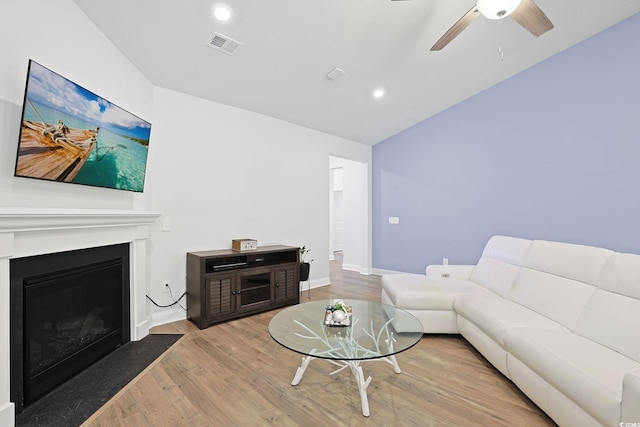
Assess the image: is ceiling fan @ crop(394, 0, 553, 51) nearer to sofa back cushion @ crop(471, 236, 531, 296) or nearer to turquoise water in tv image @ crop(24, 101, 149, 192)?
sofa back cushion @ crop(471, 236, 531, 296)

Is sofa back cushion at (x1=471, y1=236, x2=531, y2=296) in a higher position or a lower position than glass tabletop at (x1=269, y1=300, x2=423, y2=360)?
higher

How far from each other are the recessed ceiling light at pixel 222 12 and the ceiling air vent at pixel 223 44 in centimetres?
18

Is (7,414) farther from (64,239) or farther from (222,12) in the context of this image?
(222,12)

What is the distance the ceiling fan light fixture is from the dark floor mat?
3520 millimetres

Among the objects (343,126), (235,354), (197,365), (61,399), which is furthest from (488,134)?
(61,399)

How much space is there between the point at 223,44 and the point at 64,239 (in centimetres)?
202

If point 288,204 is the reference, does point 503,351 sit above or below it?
below

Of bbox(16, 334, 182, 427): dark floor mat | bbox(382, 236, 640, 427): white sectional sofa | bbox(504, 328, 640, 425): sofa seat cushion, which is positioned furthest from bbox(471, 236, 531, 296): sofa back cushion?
bbox(16, 334, 182, 427): dark floor mat

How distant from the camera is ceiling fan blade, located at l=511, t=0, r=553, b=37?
5.95ft

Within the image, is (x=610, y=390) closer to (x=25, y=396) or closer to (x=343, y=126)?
(x=25, y=396)

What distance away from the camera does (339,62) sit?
3.01 metres

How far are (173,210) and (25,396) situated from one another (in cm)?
184

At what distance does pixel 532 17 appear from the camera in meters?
1.93

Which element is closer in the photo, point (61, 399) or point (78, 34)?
point (61, 399)
